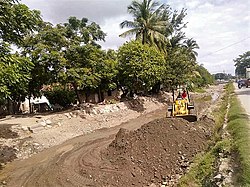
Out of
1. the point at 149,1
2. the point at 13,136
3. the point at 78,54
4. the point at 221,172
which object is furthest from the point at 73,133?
the point at 149,1

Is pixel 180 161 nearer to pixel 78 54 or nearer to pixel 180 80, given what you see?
pixel 78 54

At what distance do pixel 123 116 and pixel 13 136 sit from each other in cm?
1115

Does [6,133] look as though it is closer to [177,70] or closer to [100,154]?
[100,154]

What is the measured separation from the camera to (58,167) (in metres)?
10.7

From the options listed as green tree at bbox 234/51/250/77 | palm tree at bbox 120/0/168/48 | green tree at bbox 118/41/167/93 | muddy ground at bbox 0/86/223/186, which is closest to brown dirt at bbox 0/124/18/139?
muddy ground at bbox 0/86/223/186

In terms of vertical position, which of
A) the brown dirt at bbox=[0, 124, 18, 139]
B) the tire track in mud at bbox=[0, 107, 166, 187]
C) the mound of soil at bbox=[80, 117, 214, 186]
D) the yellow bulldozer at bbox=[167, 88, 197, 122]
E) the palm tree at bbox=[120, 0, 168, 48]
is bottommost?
the tire track in mud at bbox=[0, 107, 166, 187]

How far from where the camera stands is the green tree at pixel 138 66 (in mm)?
26344

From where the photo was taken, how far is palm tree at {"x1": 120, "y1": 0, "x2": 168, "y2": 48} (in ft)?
103

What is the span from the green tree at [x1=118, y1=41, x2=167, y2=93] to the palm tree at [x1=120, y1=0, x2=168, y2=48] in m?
3.22

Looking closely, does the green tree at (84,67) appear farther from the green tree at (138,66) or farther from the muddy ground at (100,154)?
the muddy ground at (100,154)

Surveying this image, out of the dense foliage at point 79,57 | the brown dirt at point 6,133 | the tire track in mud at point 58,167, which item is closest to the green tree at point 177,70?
the dense foliage at point 79,57

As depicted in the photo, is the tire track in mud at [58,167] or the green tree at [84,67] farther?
the green tree at [84,67]

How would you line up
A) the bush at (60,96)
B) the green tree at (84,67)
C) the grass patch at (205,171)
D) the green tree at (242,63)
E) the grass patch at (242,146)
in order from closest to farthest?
the grass patch at (242,146), the grass patch at (205,171), the green tree at (84,67), the bush at (60,96), the green tree at (242,63)

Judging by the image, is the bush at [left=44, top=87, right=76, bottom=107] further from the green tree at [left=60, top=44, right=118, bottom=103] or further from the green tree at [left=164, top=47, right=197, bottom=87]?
the green tree at [left=164, top=47, right=197, bottom=87]
